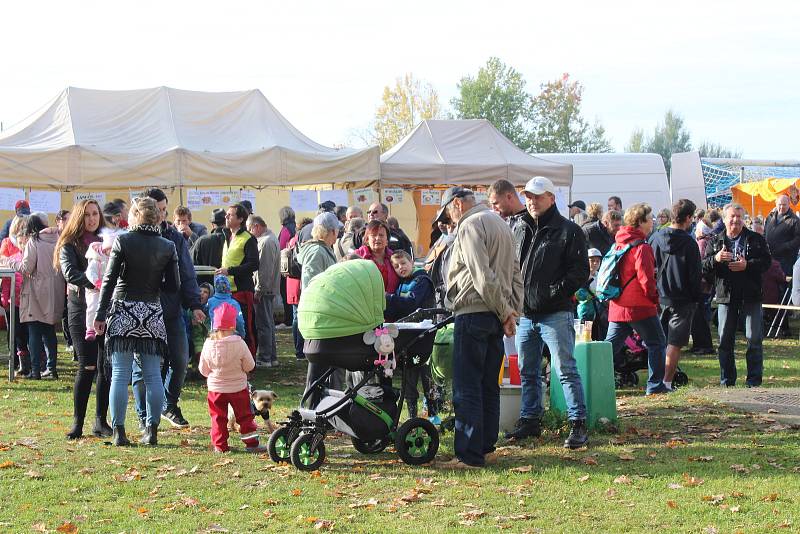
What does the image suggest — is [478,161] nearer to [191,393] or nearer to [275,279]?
[275,279]

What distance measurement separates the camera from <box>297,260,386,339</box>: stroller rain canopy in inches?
284

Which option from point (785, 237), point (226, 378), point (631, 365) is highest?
point (785, 237)

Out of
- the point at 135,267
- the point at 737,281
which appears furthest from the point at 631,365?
the point at 135,267

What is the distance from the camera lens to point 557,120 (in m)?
82.1

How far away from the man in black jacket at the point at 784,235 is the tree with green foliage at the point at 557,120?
6369 cm

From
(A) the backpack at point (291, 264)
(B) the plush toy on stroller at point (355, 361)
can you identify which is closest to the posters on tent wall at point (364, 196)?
(A) the backpack at point (291, 264)

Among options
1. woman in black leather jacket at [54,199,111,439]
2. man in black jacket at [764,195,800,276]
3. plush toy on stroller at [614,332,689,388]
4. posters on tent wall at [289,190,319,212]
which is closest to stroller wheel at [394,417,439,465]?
woman in black leather jacket at [54,199,111,439]

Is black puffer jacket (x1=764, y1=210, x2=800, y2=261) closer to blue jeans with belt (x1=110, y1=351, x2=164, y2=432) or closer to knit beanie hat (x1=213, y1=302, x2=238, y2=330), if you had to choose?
knit beanie hat (x1=213, y1=302, x2=238, y2=330)

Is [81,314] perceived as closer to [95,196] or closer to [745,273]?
[745,273]

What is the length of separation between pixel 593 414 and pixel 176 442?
352cm

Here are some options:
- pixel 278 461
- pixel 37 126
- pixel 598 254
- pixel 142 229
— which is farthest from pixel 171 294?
pixel 37 126

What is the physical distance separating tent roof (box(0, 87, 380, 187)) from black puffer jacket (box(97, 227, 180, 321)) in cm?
976

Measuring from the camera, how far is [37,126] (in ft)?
61.2

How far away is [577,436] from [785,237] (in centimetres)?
1098
